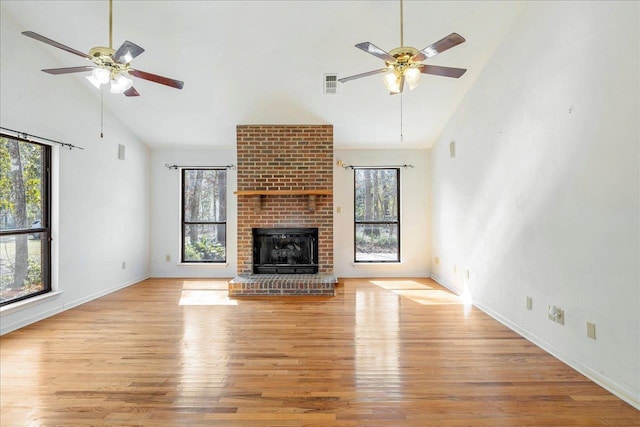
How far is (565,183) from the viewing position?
253 centimetres

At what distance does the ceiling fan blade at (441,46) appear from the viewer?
7.08 ft

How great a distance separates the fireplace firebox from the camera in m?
5.21

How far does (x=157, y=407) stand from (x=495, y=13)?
4375 mm

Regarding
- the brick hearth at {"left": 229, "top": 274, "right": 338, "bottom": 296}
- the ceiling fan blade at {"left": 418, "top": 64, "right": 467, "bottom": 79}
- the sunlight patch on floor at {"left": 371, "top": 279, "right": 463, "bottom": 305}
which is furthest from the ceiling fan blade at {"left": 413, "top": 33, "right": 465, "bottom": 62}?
the brick hearth at {"left": 229, "top": 274, "right": 338, "bottom": 296}

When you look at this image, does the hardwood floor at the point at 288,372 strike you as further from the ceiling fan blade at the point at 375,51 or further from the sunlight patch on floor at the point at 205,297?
the ceiling fan blade at the point at 375,51

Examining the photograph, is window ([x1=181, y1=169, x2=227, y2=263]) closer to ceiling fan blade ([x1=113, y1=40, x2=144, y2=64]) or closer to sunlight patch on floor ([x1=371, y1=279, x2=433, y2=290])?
sunlight patch on floor ([x1=371, y1=279, x2=433, y2=290])

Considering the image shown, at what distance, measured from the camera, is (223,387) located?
218 cm

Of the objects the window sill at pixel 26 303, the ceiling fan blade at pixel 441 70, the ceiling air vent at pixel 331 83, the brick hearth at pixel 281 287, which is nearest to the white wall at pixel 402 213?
the brick hearth at pixel 281 287

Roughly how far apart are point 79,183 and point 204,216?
2054 mm

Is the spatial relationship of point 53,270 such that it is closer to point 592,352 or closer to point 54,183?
point 54,183

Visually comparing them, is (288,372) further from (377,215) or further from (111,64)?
(377,215)

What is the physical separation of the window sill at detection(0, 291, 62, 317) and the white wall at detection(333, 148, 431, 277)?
3.98 meters

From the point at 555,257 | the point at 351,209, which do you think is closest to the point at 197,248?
the point at 351,209

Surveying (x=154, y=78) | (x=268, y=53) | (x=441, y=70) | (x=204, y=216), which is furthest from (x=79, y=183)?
(x=441, y=70)
